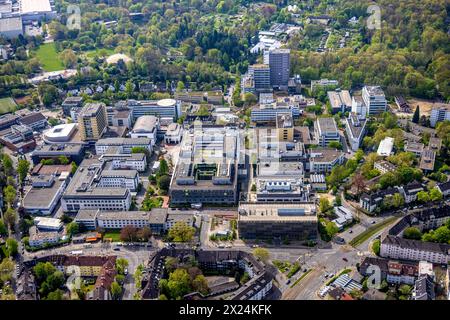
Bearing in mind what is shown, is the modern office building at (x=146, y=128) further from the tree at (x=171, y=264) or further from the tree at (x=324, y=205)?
the tree at (x=171, y=264)

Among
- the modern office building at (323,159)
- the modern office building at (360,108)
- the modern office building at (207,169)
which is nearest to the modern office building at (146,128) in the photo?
the modern office building at (207,169)

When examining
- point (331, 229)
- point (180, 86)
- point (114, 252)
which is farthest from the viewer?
point (180, 86)

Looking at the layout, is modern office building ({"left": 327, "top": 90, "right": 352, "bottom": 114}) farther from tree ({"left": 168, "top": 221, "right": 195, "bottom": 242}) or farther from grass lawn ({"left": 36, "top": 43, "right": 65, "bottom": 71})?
grass lawn ({"left": 36, "top": 43, "right": 65, "bottom": 71})

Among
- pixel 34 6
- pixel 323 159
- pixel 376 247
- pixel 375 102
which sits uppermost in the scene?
pixel 34 6

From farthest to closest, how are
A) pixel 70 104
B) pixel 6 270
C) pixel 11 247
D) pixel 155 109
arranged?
pixel 70 104 → pixel 155 109 → pixel 11 247 → pixel 6 270

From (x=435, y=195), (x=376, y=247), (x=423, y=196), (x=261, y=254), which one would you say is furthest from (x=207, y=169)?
(x=435, y=195)

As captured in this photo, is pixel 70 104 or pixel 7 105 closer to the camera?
pixel 70 104

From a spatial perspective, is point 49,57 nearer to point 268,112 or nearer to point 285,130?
point 268,112
